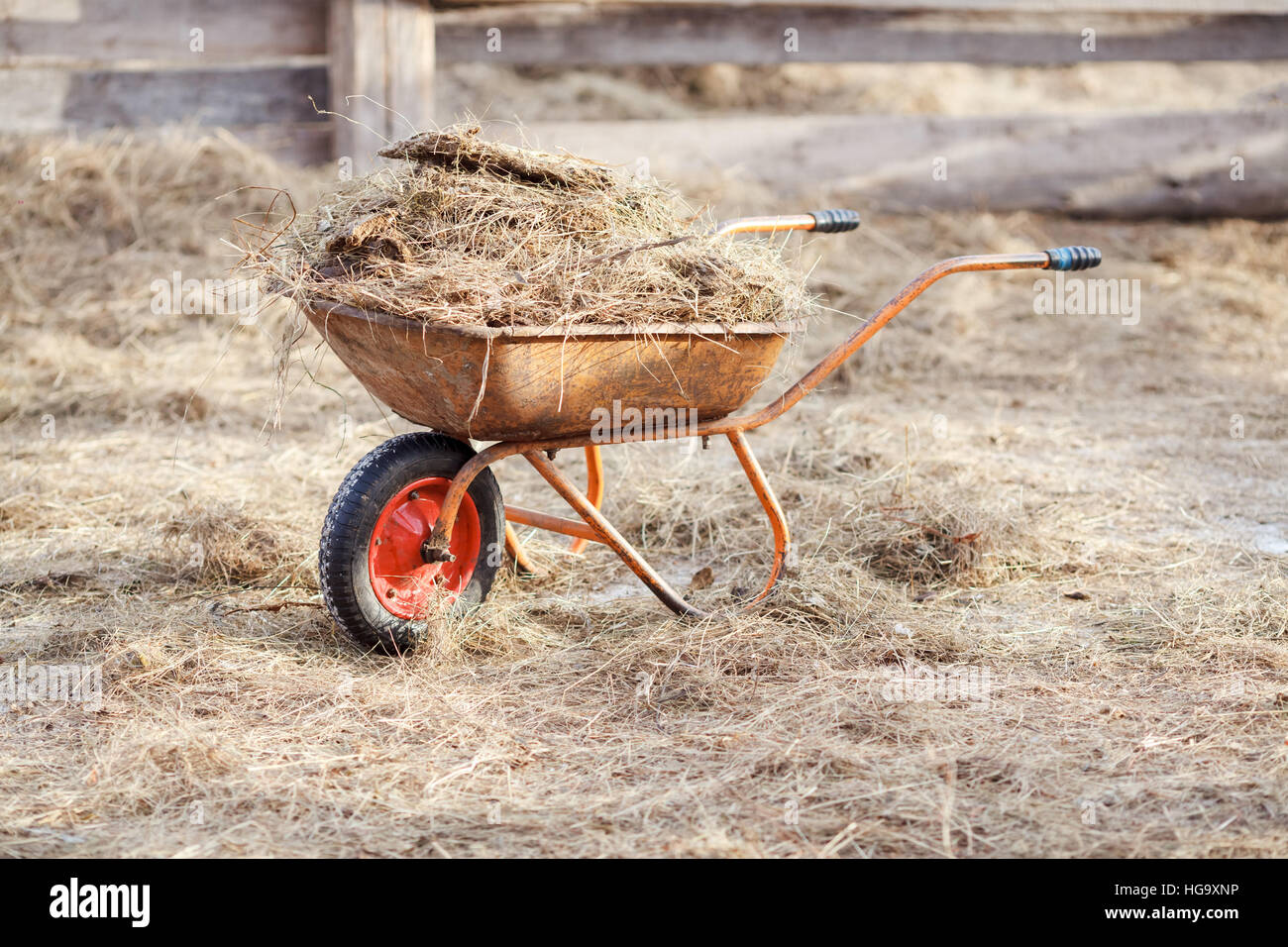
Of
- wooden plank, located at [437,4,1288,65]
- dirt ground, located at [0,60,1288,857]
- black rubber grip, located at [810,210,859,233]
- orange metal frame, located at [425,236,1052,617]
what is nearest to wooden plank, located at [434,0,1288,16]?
wooden plank, located at [437,4,1288,65]

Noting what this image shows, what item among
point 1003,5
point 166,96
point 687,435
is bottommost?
point 687,435

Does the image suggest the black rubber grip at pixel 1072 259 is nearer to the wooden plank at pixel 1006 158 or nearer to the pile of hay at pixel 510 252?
the pile of hay at pixel 510 252

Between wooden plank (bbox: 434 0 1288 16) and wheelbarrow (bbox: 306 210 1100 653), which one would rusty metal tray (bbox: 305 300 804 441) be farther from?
wooden plank (bbox: 434 0 1288 16)

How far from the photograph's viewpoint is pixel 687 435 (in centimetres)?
302

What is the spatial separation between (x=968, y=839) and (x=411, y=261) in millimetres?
1695

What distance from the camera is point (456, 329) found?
8.55 feet

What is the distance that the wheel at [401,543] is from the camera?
2.88m

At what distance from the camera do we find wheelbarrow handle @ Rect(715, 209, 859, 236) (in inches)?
131

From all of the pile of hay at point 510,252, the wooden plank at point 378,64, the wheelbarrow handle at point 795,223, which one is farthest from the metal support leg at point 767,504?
the wooden plank at point 378,64

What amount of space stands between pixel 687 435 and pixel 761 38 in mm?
5100

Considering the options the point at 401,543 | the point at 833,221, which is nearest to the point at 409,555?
the point at 401,543

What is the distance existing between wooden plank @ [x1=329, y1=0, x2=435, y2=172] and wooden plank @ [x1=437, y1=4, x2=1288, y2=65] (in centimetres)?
59

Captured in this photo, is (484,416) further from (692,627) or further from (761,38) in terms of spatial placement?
(761,38)
